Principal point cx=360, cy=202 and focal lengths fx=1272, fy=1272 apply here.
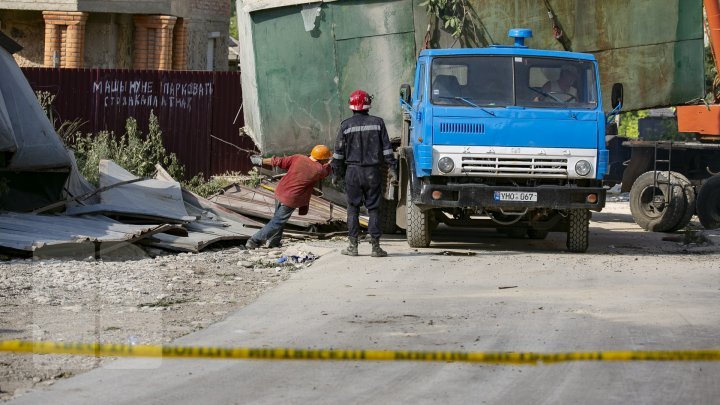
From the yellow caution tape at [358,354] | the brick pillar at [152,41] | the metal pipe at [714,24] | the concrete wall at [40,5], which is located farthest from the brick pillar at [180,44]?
the yellow caution tape at [358,354]

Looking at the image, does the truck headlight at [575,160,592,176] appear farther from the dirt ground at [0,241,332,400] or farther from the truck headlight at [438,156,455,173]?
the dirt ground at [0,241,332,400]

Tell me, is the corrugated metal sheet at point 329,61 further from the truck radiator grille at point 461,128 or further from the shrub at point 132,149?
the shrub at point 132,149

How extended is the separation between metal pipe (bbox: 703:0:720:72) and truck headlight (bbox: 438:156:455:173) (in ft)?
25.6

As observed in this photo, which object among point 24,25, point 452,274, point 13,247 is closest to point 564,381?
point 452,274

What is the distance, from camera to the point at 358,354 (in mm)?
7000

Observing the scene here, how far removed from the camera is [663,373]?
7.50 metres

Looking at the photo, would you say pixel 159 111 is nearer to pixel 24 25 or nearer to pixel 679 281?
pixel 24 25

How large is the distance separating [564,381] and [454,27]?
10382mm

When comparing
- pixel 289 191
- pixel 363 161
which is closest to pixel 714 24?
pixel 363 161

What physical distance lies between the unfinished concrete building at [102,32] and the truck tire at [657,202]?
47.7 feet

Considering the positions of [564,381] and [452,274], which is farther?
[452,274]

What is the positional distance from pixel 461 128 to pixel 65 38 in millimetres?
17875

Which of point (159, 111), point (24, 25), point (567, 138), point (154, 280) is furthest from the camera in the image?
point (24, 25)

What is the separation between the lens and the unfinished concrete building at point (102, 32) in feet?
98.0
